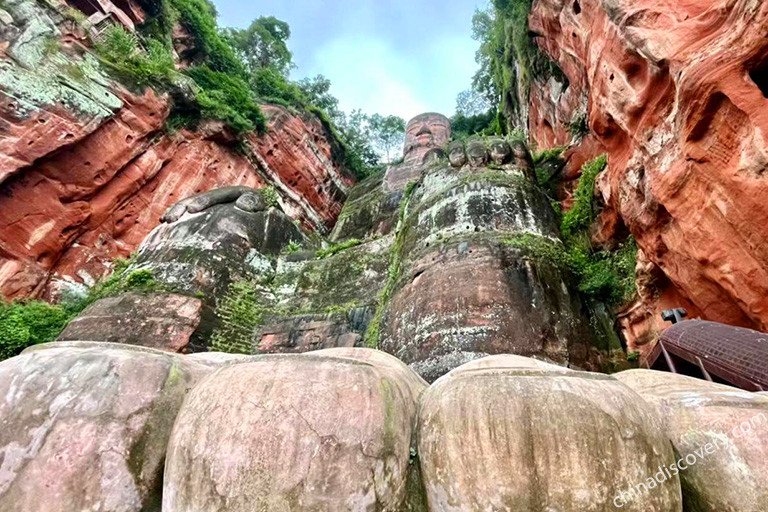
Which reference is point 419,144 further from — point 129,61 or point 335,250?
point 129,61

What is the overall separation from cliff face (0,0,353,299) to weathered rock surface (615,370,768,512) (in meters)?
12.6

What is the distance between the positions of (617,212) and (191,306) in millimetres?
8187

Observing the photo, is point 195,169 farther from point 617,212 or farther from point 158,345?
point 617,212

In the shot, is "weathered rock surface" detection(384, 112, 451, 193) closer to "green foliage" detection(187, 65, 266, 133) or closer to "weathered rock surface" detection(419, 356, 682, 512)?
"green foliage" detection(187, 65, 266, 133)

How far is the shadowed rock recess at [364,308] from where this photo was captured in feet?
5.21

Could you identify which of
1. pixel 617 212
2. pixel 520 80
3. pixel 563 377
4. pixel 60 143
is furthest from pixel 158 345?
pixel 520 80

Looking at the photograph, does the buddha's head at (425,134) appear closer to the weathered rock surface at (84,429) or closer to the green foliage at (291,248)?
the green foliage at (291,248)

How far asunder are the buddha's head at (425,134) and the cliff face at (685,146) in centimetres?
1454

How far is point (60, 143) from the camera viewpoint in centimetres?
1008

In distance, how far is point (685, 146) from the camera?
15.3 ft

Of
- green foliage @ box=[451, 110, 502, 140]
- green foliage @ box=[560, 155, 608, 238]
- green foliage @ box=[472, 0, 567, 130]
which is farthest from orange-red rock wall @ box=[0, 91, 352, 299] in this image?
green foliage @ box=[451, 110, 502, 140]

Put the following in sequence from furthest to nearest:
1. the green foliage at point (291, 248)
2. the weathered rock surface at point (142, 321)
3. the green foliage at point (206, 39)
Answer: the green foliage at point (206, 39) < the green foliage at point (291, 248) < the weathered rock surface at point (142, 321)

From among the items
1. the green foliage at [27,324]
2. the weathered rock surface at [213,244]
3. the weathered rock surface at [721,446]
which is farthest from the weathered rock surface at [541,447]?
the green foliage at [27,324]

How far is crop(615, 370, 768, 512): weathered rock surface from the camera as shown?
150cm
